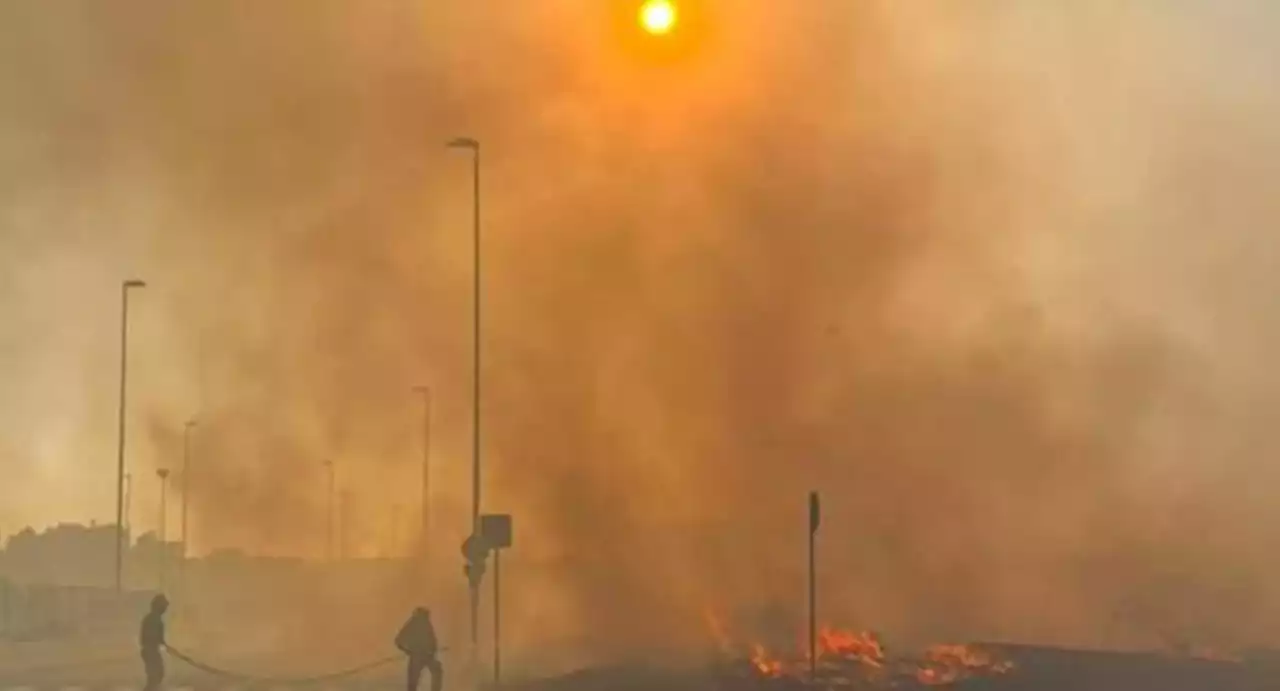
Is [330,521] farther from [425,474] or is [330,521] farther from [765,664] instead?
[765,664]

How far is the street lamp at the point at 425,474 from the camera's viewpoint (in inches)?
1169

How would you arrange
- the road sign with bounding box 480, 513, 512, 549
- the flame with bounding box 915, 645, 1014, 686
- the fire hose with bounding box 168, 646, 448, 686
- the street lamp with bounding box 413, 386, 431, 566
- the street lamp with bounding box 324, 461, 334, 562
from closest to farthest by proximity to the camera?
the flame with bounding box 915, 645, 1014, 686 < the road sign with bounding box 480, 513, 512, 549 < the fire hose with bounding box 168, 646, 448, 686 < the street lamp with bounding box 413, 386, 431, 566 < the street lamp with bounding box 324, 461, 334, 562

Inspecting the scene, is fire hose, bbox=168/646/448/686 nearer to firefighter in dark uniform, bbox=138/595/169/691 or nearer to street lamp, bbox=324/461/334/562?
firefighter in dark uniform, bbox=138/595/169/691

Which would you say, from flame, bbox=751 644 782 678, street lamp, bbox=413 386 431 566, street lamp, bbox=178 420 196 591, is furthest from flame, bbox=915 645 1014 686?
street lamp, bbox=178 420 196 591

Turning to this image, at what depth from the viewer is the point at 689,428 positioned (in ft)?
93.4

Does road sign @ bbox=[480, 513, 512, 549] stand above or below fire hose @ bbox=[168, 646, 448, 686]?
above

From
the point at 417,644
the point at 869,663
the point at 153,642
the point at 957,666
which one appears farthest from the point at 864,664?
the point at 153,642

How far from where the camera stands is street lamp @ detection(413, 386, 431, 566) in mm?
29688

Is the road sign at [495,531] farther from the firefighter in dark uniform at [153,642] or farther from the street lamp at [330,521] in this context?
the street lamp at [330,521]

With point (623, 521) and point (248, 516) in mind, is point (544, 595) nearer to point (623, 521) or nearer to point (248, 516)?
point (623, 521)

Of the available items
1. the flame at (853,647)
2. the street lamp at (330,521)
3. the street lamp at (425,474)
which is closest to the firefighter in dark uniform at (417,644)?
the flame at (853,647)

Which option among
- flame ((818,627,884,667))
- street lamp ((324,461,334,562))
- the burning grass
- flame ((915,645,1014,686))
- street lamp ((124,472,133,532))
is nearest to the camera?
flame ((915,645,1014,686))

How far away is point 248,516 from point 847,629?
Result: 1361cm

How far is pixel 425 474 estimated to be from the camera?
31.8 m
